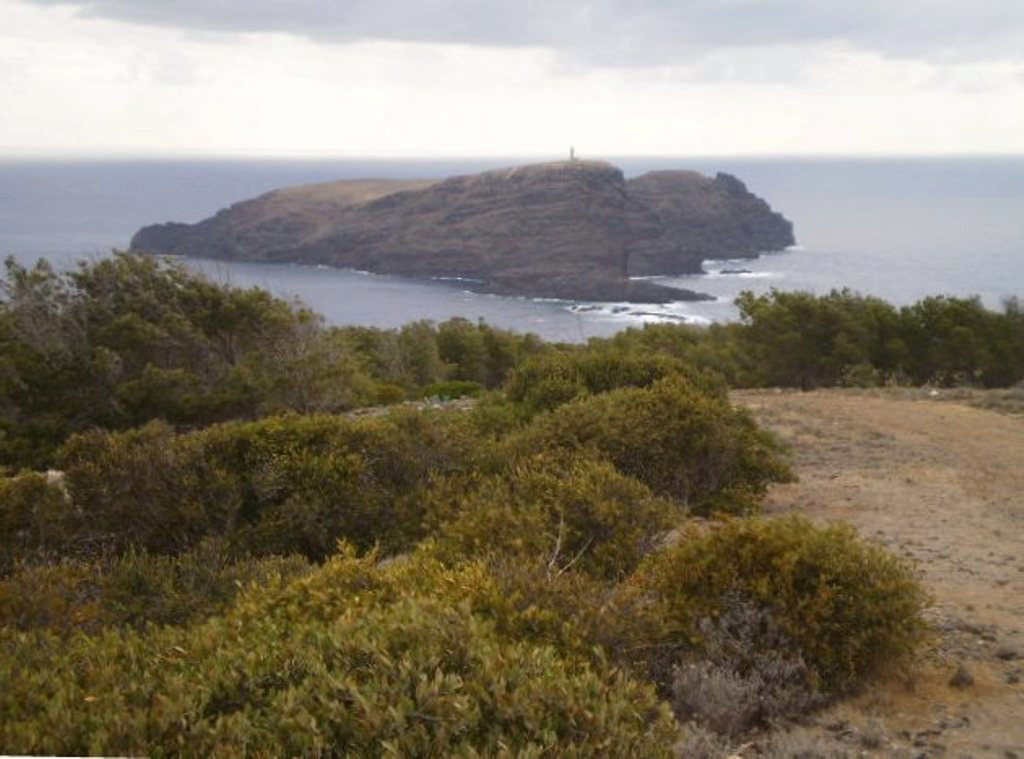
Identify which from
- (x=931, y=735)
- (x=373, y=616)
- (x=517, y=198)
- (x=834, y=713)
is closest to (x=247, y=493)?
(x=373, y=616)

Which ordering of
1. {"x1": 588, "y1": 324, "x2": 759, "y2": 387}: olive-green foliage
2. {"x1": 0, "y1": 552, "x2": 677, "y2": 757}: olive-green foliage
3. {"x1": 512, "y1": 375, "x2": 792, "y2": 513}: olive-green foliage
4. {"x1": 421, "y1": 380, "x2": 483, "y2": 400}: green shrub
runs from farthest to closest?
{"x1": 588, "y1": 324, "x2": 759, "y2": 387}: olive-green foliage, {"x1": 421, "y1": 380, "x2": 483, "y2": 400}: green shrub, {"x1": 512, "y1": 375, "x2": 792, "y2": 513}: olive-green foliage, {"x1": 0, "y1": 552, "x2": 677, "y2": 757}: olive-green foliage

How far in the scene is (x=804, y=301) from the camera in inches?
1005

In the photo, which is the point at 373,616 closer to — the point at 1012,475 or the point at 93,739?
the point at 93,739

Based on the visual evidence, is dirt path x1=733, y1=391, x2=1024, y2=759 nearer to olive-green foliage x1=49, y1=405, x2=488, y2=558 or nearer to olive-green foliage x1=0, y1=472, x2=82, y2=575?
olive-green foliage x1=49, y1=405, x2=488, y2=558

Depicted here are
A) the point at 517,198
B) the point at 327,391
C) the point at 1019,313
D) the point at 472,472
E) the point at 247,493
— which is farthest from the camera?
the point at 517,198

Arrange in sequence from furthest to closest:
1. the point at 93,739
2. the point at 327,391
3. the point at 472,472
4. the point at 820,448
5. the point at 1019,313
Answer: the point at 1019,313 → the point at 327,391 → the point at 820,448 → the point at 472,472 → the point at 93,739

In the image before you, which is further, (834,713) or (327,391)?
(327,391)

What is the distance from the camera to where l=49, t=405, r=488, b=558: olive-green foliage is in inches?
284

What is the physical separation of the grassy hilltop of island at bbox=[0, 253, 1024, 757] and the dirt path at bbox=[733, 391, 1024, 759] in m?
0.34

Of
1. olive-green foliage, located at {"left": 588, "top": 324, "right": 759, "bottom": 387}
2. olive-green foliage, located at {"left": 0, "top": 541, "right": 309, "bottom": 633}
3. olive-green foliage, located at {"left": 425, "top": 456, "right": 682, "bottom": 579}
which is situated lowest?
olive-green foliage, located at {"left": 588, "top": 324, "right": 759, "bottom": 387}

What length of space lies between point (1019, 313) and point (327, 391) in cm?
2040

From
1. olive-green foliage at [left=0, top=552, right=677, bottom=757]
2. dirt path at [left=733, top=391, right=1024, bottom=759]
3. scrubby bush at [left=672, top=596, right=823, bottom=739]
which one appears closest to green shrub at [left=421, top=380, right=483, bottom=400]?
dirt path at [left=733, top=391, right=1024, bottom=759]

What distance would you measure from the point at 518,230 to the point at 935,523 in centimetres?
9681

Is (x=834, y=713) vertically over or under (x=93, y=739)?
under
